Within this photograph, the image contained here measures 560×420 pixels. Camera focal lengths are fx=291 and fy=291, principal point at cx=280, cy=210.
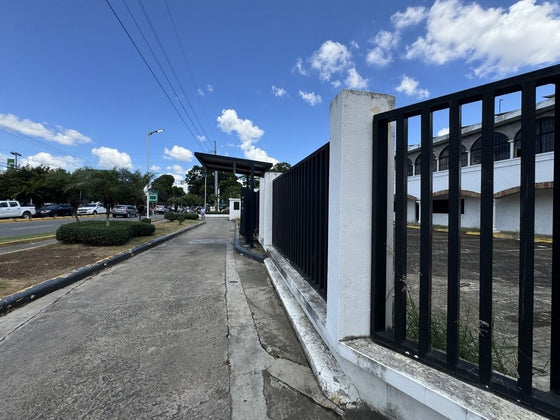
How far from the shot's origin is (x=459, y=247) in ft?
5.85

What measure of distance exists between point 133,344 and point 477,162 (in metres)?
20.2

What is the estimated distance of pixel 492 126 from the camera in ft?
5.32

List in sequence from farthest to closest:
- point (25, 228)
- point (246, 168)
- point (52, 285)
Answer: point (25, 228)
point (246, 168)
point (52, 285)

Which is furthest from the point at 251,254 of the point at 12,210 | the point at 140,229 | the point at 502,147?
the point at 12,210

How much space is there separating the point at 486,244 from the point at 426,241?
1.13ft

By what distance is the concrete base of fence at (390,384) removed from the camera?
4.84 ft

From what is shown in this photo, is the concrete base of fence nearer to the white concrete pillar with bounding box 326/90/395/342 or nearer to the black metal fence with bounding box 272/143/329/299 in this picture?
the white concrete pillar with bounding box 326/90/395/342

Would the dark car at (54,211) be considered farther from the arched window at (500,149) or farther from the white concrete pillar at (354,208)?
the arched window at (500,149)

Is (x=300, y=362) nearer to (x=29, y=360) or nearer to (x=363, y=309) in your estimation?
(x=363, y=309)

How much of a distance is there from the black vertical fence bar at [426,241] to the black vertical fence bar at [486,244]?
0.31 meters

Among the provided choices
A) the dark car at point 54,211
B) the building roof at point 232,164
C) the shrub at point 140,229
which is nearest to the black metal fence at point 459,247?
the building roof at point 232,164

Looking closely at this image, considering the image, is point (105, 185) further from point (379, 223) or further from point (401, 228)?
point (401, 228)

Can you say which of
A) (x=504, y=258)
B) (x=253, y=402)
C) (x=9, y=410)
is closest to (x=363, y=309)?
(x=253, y=402)

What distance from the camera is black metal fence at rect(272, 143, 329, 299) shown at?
3377mm
